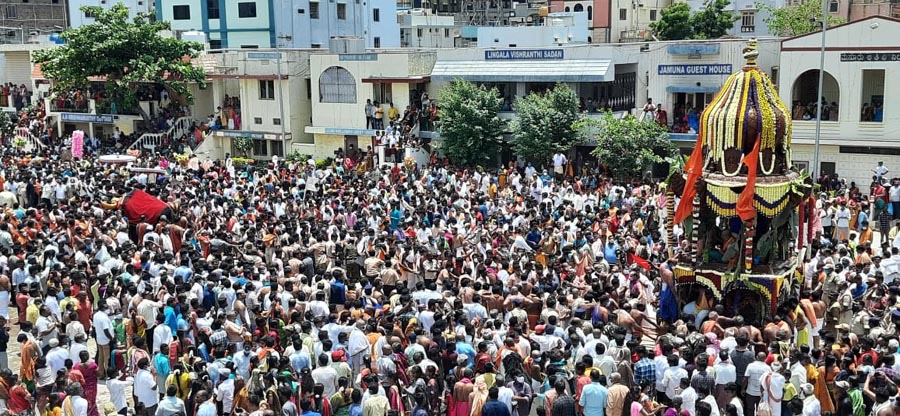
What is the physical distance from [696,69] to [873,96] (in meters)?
4.65

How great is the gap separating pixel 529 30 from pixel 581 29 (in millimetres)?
12250

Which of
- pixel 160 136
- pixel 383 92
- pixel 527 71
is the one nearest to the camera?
pixel 527 71

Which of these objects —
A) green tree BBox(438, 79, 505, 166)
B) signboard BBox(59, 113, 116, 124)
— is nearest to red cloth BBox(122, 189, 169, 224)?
green tree BBox(438, 79, 505, 166)

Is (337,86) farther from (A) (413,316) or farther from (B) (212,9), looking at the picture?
(A) (413,316)

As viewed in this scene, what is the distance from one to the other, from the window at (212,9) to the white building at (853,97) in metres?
29.0

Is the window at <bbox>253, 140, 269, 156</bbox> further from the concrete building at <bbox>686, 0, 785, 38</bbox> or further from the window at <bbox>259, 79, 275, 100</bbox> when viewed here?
the concrete building at <bbox>686, 0, 785, 38</bbox>

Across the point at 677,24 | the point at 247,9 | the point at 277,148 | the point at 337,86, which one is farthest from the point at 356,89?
the point at 677,24

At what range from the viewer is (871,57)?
25.7 metres

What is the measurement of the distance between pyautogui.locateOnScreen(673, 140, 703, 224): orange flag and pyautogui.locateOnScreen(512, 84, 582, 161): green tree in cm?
1264

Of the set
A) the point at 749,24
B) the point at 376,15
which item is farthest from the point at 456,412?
the point at 749,24

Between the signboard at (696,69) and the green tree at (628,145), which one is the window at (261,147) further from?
the signboard at (696,69)

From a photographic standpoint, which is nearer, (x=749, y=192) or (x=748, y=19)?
(x=749, y=192)

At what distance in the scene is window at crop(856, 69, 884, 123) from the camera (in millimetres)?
26141

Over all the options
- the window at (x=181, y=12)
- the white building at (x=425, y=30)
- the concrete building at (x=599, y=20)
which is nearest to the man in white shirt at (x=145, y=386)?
the window at (x=181, y=12)
